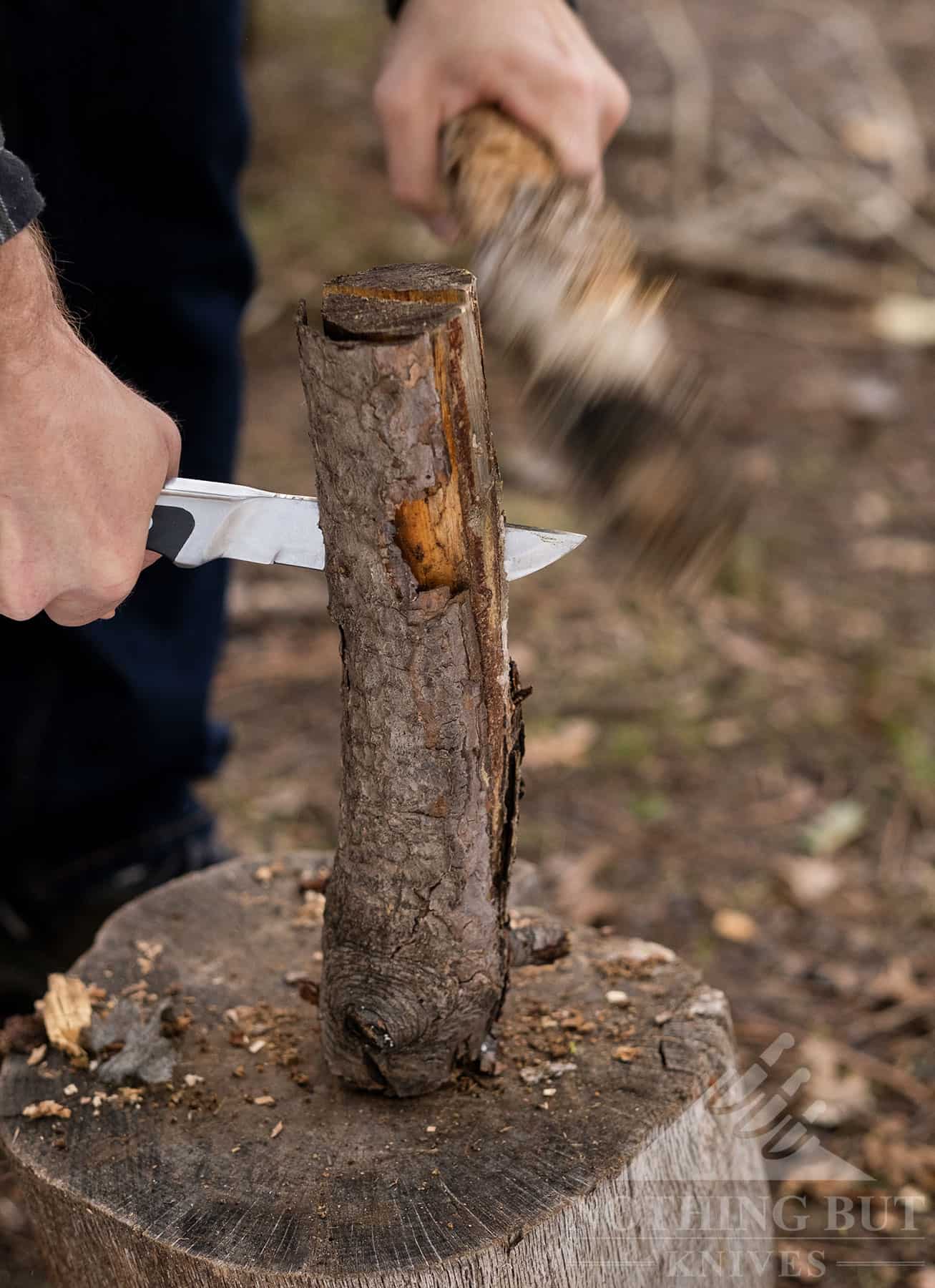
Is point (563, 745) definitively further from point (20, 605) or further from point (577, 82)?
point (20, 605)

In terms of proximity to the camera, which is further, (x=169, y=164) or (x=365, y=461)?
(x=169, y=164)

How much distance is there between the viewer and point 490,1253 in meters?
1.39

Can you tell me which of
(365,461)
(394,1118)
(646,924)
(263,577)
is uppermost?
(365,461)

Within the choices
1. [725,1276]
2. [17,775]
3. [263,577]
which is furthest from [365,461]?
[263,577]

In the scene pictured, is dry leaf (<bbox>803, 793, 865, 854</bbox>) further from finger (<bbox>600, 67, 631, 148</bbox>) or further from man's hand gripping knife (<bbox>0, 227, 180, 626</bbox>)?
man's hand gripping knife (<bbox>0, 227, 180, 626</bbox>)

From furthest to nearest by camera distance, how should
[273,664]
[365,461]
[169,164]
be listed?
1. [273,664]
2. [169,164]
3. [365,461]

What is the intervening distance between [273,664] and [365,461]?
9.24ft

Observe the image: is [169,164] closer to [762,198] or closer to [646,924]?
[646,924]

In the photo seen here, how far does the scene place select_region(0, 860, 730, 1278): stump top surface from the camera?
1424 millimetres

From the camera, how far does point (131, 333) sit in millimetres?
2564

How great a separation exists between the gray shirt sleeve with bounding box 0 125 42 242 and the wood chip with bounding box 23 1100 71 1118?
108 cm

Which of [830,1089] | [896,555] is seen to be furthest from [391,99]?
[896,555]

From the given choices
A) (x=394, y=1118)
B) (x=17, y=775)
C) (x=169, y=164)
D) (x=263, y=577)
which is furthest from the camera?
(x=263, y=577)

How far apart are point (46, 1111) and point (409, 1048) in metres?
0.48
